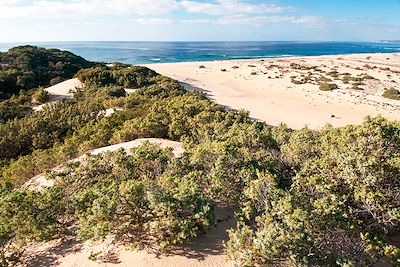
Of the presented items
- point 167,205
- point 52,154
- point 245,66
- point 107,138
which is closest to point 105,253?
point 167,205

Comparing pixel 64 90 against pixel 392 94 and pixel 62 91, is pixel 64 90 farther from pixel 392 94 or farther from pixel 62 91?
pixel 392 94

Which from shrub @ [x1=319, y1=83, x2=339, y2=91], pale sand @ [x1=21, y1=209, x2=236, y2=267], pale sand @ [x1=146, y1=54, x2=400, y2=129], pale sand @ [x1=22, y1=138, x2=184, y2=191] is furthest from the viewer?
shrub @ [x1=319, y1=83, x2=339, y2=91]

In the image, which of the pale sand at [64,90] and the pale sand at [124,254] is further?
the pale sand at [64,90]

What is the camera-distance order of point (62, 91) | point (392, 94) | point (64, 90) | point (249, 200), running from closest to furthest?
point (249, 200) < point (62, 91) < point (64, 90) < point (392, 94)

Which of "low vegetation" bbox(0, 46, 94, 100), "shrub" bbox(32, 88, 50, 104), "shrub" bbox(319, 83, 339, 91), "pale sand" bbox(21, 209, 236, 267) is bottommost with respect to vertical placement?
"pale sand" bbox(21, 209, 236, 267)

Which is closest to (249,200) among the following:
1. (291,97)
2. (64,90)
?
(291,97)

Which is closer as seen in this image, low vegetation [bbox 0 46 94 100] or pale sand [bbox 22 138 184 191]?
pale sand [bbox 22 138 184 191]

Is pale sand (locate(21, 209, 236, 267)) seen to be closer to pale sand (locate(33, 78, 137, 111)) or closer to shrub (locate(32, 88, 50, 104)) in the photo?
pale sand (locate(33, 78, 137, 111))

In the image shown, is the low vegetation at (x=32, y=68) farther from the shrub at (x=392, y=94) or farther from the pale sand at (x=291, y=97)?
the shrub at (x=392, y=94)

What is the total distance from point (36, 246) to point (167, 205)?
3.75 meters

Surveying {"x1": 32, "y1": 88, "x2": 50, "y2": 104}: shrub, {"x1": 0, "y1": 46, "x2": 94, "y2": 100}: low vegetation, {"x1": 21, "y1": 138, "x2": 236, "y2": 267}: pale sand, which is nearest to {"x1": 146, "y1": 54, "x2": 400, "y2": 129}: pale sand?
{"x1": 0, "y1": 46, "x2": 94, "y2": 100}: low vegetation

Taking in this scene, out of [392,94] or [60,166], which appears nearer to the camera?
[60,166]

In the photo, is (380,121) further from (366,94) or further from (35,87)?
(35,87)

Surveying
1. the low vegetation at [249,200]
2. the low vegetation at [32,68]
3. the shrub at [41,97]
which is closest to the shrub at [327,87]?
the low vegetation at [249,200]
